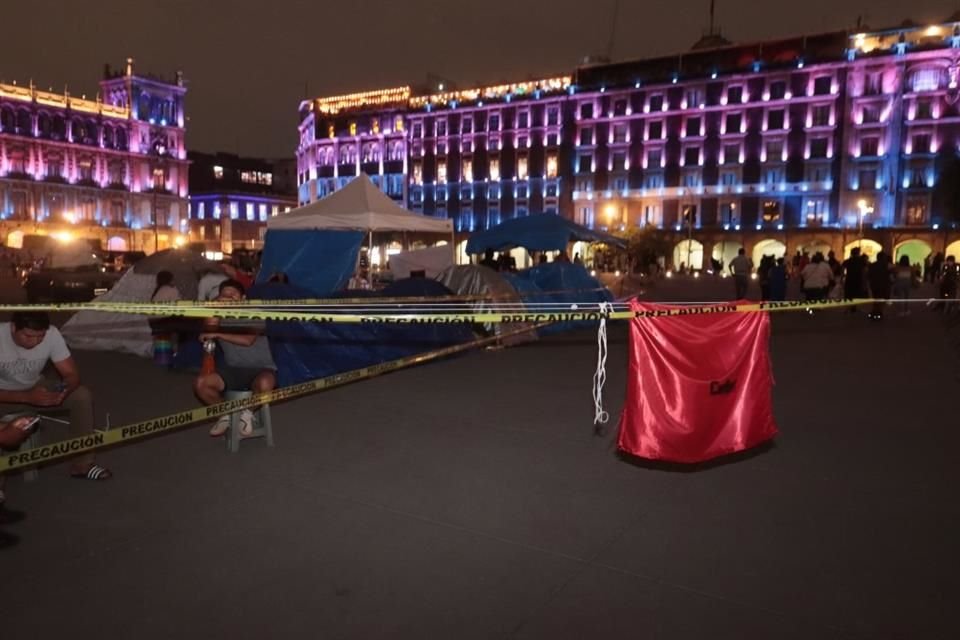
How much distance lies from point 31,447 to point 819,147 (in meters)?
66.1

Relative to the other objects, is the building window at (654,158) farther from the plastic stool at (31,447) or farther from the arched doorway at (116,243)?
the plastic stool at (31,447)

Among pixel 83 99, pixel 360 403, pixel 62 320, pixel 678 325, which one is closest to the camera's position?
pixel 678 325

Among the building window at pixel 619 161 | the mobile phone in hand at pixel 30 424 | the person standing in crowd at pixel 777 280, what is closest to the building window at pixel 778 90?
the building window at pixel 619 161

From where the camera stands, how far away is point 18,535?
14.2 ft

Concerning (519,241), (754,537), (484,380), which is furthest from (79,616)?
(519,241)

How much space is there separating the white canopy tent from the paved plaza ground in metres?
6.01

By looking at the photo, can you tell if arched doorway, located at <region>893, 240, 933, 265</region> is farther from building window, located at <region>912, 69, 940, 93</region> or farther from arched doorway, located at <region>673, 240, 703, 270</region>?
arched doorway, located at <region>673, 240, 703, 270</region>

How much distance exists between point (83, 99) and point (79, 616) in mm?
86719

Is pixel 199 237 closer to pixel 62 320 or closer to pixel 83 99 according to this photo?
pixel 83 99

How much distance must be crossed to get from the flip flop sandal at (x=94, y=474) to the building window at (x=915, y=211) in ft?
213

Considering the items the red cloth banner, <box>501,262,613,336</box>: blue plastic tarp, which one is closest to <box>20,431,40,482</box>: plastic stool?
the red cloth banner

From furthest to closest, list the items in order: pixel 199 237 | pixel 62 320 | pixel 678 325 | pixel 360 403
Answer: pixel 199 237
pixel 62 320
pixel 360 403
pixel 678 325

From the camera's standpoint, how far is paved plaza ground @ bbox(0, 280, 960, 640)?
3.48 meters

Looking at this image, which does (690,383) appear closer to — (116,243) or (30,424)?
(30,424)
